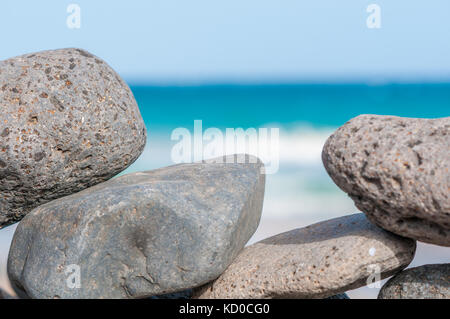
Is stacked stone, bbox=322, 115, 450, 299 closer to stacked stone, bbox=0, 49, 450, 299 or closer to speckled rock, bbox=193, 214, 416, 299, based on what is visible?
stacked stone, bbox=0, 49, 450, 299

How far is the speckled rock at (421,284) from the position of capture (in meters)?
3.51

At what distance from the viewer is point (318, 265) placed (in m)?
3.36

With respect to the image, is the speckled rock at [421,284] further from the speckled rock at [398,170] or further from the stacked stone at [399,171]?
the speckled rock at [398,170]

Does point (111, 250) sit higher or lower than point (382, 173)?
lower

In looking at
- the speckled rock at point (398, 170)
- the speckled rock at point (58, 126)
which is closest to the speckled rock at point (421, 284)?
the speckled rock at point (398, 170)

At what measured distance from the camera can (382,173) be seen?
3094mm

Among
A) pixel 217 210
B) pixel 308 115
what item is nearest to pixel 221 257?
pixel 217 210

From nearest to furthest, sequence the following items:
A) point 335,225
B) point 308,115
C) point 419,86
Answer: point 335,225 → point 308,115 → point 419,86

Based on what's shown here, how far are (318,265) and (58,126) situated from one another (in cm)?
197

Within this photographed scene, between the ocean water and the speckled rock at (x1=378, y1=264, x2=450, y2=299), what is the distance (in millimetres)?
4316

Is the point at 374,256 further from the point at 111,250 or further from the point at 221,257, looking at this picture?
the point at 111,250

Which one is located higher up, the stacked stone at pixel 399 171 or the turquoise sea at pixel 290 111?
the stacked stone at pixel 399 171
